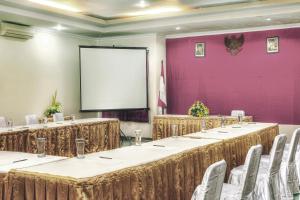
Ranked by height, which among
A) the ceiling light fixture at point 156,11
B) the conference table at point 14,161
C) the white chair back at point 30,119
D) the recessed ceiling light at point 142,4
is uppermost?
the ceiling light fixture at point 156,11

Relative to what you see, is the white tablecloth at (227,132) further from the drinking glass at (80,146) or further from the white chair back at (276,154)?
the drinking glass at (80,146)

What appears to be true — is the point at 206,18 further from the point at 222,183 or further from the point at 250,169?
the point at 222,183

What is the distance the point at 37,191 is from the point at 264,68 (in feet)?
23.7

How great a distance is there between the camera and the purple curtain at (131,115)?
1026 cm

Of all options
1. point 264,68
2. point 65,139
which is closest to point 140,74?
point 264,68

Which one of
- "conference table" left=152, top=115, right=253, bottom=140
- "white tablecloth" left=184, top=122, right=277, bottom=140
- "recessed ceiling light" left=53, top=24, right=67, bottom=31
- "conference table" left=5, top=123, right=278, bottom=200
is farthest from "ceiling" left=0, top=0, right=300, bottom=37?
"conference table" left=5, top=123, right=278, bottom=200

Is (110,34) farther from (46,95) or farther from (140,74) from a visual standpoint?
(46,95)

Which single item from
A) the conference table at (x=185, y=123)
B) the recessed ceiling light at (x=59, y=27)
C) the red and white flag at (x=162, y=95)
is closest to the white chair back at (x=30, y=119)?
the recessed ceiling light at (x=59, y=27)

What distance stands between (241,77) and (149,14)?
2659 mm

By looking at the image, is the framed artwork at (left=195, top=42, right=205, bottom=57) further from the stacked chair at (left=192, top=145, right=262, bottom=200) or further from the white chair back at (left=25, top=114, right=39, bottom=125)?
the stacked chair at (left=192, top=145, right=262, bottom=200)

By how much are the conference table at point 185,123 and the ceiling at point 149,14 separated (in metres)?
2.03

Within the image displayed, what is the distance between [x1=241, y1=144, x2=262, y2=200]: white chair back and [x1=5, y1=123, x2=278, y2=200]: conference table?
2.12ft

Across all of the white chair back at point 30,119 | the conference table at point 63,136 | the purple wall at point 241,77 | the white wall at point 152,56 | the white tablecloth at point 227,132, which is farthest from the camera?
the white wall at point 152,56

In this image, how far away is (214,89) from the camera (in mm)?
9758
